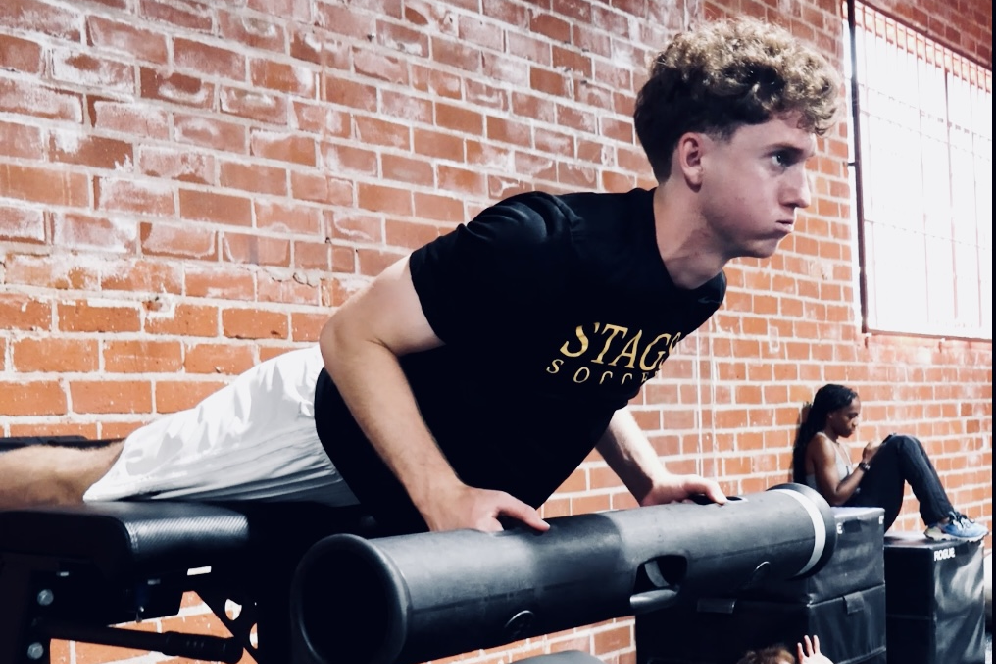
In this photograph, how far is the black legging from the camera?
4.08 meters

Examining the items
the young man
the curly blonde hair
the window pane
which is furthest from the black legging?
the curly blonde hair

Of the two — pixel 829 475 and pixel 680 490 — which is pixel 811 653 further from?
pixel 680 490

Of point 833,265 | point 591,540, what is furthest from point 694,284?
point 833,265

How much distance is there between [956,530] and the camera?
379 centimetres

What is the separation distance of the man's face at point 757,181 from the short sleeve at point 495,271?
0.19 meters

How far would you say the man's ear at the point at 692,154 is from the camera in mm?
1500

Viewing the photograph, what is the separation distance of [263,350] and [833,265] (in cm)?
268

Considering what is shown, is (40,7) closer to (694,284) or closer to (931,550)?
(694,284)

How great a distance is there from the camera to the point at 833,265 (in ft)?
14.7

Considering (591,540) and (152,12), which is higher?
(152,12)

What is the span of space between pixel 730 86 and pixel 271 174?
135 centimetres

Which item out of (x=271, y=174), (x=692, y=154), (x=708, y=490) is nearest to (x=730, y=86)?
(x=692, y=154)

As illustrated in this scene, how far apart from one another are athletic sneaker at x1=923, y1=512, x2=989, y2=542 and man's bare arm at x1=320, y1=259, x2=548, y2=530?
9.17 feet

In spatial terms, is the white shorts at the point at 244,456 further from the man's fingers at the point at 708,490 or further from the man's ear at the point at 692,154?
the man's ear at the point at 692,154
